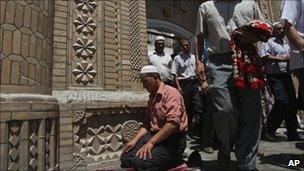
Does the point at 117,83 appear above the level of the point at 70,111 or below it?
above

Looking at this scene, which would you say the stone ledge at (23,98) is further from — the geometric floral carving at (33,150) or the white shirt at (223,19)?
the white shirt at (223,19)

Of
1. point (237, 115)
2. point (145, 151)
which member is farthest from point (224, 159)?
point (145, 151)

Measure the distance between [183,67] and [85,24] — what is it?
5.39 feet

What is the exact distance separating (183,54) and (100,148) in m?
2.02

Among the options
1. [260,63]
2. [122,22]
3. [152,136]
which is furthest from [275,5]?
[152,136]

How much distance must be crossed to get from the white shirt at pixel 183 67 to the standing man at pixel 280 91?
1.06 meters

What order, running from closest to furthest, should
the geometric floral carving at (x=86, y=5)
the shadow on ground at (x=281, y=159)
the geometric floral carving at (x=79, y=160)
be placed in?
the shadow on ground at (x=281, y=159), the geometric floral carving at (x=79, y=160), the geometric floral carving at (x=86, y=5)

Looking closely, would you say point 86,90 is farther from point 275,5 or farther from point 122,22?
point 275,5

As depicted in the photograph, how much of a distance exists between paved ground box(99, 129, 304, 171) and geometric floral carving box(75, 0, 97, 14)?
2.02 meters

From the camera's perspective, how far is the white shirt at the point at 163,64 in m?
4.75

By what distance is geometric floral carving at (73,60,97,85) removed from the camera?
4131 mm

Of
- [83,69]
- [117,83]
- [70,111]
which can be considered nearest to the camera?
[70,111]

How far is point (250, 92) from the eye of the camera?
2883mm

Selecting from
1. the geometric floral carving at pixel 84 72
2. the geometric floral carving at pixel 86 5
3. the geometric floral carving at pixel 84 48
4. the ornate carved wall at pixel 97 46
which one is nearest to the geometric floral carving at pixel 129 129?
the ornate carved wall at pixel 97 46
